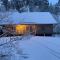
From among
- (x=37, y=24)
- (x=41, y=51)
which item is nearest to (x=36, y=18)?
(x=37, y=24)

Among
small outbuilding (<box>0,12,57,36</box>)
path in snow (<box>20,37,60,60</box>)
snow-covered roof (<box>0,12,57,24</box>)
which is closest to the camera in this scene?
path in snow (<box>20,37,60,60</box>)

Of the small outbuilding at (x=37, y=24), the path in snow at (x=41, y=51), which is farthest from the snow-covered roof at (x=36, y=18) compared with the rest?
the path in snow at (x=41, y=51)

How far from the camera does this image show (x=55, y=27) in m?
34.5

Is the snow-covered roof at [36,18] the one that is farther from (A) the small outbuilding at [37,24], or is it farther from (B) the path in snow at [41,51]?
(B) the path in snow at [41,51]

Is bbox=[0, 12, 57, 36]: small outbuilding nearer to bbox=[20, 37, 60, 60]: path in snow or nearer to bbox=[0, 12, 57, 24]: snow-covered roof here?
bbox=[0, 12, 57, 24]: snow-covered roof

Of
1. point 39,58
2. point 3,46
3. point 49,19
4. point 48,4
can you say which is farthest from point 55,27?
point 3,46

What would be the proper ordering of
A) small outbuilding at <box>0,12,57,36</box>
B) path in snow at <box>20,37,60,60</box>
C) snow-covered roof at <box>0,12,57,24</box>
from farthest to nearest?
snow-covered roof at <box>0,12,57,24</box> → small outbuilding at <box>0,12,57,36</box> → path in snow at <box>20,37,60,60</box>

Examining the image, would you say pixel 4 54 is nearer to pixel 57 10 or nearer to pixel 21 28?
pixel 21 28

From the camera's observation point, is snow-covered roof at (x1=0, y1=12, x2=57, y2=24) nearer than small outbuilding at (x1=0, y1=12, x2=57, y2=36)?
No

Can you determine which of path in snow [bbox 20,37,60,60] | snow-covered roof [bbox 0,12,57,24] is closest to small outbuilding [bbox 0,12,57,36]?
snow-covered roof [bbox 0,12,57,24]

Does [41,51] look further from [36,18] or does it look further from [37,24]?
[36,18]

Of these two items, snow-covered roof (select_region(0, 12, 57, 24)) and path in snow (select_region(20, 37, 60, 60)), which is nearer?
path in snow (select_region(20, 37, 60, 60))

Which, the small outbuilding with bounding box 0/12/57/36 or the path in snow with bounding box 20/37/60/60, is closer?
the path in snow with bounding box 20/37/60/60

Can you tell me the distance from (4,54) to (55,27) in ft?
79.6
